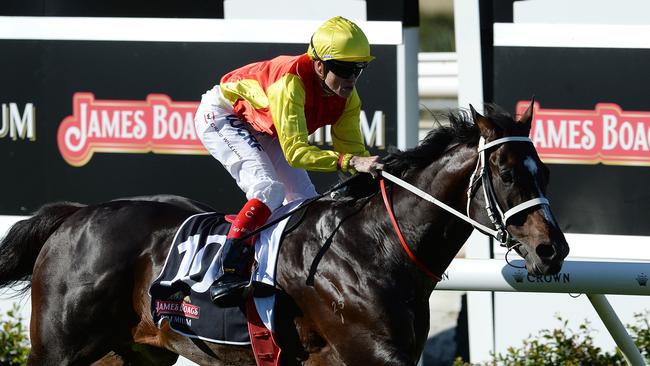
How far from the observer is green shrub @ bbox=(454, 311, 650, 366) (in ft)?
18.3

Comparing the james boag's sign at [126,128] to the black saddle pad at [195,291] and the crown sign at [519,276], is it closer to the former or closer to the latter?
the black saddle pad at [195,291]

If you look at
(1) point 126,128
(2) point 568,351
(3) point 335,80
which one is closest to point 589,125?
(2) point 568,351

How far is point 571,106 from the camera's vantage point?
5941 millimetres

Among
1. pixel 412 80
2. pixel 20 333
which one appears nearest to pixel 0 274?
pixel 20 333

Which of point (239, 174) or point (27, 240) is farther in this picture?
point (27, 240)

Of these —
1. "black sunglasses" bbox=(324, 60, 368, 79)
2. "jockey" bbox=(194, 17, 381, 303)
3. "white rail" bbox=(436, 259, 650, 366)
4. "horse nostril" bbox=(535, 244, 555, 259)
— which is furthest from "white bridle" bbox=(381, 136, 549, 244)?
"white rail" bbox=(436, 259, 650, 366)

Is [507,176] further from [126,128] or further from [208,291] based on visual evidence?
[126,128]

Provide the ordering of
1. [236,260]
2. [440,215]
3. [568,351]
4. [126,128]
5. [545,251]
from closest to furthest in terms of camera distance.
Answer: [545,251] < [440,215] < [236,260] < [568,351] < [126,128]

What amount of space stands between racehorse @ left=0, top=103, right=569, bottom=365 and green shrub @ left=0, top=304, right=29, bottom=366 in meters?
0.81

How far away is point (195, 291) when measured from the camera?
176 inches

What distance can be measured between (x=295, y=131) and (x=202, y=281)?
738 mm

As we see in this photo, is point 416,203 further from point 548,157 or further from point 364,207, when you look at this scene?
point 548,157

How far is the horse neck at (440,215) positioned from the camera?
408cm

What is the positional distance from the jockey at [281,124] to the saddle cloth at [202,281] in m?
0.08
